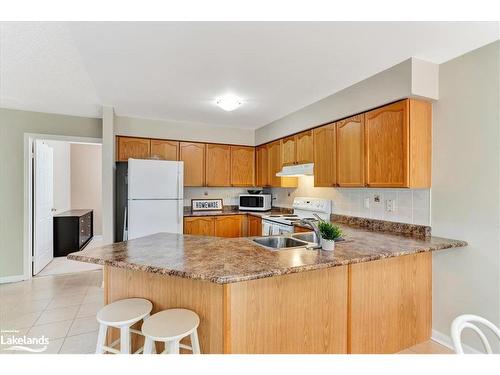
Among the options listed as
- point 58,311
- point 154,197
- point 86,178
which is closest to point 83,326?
point 58,311

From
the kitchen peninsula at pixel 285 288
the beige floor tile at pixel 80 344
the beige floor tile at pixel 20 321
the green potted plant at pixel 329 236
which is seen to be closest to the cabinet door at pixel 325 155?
the kitchen peninsula at pixel 285 288

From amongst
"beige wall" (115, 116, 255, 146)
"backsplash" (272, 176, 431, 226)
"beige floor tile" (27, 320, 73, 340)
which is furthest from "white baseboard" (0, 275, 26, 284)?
"backsplash" (272, 176, 431, 226)

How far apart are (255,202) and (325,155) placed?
1.82 metres

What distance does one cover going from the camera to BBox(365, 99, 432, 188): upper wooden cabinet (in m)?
2.21

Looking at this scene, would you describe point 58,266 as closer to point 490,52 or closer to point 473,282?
point 473,282

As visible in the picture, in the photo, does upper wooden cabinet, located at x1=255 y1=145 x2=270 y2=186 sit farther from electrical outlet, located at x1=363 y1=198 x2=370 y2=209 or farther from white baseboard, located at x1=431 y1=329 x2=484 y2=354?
white baseboard, located at x1=431 y1=329 x2=484 y2=354

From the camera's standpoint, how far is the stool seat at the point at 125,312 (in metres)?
1.52

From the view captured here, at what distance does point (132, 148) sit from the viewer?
394 cm

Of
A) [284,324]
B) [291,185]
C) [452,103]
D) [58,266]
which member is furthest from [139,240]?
[58,266]

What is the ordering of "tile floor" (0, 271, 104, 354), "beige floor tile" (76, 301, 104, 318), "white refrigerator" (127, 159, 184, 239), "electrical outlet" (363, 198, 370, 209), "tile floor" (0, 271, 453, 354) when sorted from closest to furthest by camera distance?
"tile floor" (0, 271, 453, 354), "tile floor" (0, 271, 104, 354), "beige floor tile" (76, 301, 104, 318), "electrical outlet" (363, 198, 370, 209), "white refrigerator" (127, 159, 184, 239)

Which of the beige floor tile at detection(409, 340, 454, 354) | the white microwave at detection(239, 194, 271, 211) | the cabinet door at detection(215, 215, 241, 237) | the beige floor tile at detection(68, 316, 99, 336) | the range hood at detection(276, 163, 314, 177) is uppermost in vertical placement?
the range hood at detection(276, 163, 314, 177)

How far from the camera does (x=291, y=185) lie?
407cm

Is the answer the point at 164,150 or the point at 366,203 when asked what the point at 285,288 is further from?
the point at 164,150

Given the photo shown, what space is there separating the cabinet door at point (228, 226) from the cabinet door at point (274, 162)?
34.3 inches
